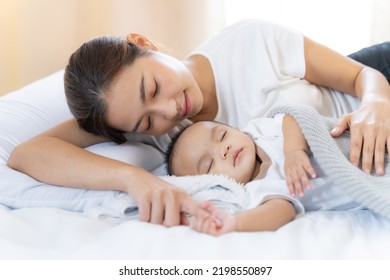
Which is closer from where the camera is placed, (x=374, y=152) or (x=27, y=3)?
(x=374, y=152)

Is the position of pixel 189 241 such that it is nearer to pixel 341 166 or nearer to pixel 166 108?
pixel 341 166

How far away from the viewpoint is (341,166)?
3.44 feet

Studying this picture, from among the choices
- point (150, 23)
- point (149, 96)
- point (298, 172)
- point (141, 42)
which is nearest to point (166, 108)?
point (149, 96)

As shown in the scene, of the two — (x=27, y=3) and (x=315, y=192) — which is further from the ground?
(x=27, y=3)

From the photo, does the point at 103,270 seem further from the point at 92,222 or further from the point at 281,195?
the point at 281,195

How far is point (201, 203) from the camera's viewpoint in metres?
1.03

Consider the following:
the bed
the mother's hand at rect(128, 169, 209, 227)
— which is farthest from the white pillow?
the mother's hand at rect(128, 169, 209, 227)

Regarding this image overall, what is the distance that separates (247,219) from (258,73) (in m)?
0.68

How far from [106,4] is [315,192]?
1.69 metres

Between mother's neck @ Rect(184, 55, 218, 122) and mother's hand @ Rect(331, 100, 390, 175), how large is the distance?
1.55ft

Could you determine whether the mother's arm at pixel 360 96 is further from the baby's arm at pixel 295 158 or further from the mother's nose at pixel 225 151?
the mother's nose at pixel 225 151

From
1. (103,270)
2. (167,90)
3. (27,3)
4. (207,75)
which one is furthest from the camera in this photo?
(27,3)

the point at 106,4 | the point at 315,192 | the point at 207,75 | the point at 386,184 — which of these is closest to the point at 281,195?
the point at 315,192

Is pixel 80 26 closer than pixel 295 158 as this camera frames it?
No
